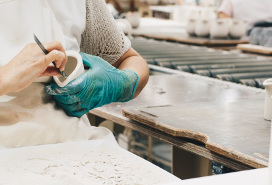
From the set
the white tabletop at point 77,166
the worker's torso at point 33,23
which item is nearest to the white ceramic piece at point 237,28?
the worker's torso at point 33,23

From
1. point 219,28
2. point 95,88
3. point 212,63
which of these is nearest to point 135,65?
point 95,88

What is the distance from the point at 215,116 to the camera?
4.32 ft

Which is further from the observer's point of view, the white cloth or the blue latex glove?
the white cloth

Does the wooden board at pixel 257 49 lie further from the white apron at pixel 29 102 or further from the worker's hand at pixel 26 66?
the worker's hand at pixel 26 66

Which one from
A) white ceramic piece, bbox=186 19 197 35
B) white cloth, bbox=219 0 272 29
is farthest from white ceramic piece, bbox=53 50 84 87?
white cloth, bbox=219 0 272 29

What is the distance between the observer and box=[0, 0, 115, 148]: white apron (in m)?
0.99

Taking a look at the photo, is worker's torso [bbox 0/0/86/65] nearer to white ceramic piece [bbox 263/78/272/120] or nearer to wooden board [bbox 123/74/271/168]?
wooden board [bbox 123/74/271/168]

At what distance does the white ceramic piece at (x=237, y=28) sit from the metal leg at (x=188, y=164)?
2.26 metres

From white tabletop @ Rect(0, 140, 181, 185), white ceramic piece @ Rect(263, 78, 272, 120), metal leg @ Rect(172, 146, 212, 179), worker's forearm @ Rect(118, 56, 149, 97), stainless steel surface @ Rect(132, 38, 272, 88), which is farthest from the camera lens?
stainless steel surface @ Rect(132, 38, 272, 88)

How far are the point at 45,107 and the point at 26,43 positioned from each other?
0.17 m

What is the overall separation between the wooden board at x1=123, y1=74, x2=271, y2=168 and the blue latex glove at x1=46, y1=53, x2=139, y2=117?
0.14 metres

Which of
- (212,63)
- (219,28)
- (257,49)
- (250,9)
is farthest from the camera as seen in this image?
(250,9)

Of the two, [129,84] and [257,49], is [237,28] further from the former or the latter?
[129,84]

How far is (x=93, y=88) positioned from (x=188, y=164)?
552mm
